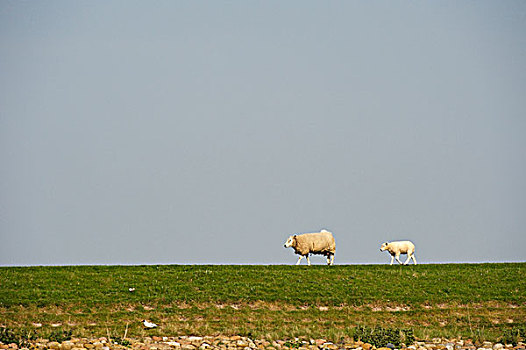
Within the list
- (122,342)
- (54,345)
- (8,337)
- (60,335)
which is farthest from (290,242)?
(8,337)

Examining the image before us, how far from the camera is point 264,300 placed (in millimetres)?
27688

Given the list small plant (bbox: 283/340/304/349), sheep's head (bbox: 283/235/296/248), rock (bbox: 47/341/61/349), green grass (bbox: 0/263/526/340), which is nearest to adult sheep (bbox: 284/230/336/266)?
sheep's head (bbox: 283/235/296/248)

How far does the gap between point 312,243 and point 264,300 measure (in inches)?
489

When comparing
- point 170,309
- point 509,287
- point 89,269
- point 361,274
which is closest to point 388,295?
point 361,274

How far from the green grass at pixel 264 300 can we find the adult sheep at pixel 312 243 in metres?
4.73

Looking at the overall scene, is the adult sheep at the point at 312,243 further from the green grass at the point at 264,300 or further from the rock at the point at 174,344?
the rock at the point at 174,344

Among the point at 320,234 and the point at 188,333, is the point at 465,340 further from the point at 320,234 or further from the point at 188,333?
the point at 320,234

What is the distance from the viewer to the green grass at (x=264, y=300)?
23.2 metres

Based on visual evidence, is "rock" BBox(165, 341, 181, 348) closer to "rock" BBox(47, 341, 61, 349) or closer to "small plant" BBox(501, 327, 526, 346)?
"rock" BBox(47, 341, 61, 349)

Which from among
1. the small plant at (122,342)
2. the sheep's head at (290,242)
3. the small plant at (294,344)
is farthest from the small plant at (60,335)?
the sheep's head at (290,242)

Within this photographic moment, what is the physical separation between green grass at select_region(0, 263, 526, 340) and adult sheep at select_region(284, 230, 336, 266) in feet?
15.5

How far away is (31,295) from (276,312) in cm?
1023

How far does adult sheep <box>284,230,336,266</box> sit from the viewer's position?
39.7m

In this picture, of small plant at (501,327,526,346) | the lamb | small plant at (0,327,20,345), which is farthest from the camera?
Result: the lamb
